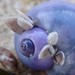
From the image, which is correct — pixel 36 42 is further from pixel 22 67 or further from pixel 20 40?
pixel 22 67

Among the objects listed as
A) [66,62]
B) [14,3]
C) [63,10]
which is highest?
[14,3]

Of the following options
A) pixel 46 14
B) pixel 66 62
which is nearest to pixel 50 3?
pixel 46 14

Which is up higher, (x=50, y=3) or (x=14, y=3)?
(x=14, y=3)

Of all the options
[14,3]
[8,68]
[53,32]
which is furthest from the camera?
[14,3]

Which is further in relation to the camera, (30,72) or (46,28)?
(30,72)

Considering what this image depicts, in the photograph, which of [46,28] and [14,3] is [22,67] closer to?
[46,28]

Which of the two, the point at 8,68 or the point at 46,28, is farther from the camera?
the point at 8,68

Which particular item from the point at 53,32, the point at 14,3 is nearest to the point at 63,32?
the point at 53,32

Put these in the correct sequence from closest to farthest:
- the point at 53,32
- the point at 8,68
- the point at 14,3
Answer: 1. the point at 53,32
2. the point at 8,68
3. the point at 14,3

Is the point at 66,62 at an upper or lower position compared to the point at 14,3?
lower
